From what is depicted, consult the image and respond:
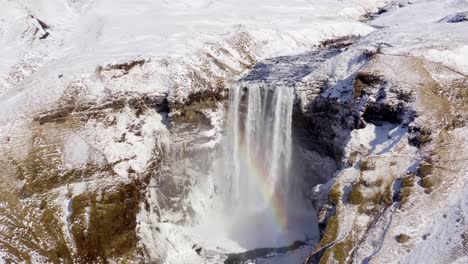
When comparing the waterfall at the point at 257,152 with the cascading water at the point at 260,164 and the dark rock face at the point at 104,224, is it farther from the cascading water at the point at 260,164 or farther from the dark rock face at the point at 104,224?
the dark rock face at the point at 104,224

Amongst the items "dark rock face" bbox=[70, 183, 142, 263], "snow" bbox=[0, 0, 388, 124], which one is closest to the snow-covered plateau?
"dark rock face" bbox=[70, 183, 142, 263]

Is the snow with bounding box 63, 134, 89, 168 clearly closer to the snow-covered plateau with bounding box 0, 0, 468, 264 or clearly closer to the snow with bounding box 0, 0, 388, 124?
the snow-covered plateau with bounding box 0, 0, 468, 264

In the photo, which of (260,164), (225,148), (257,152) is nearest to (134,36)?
(225,148)

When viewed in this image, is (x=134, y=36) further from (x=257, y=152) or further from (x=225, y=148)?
(x=257, y=152)

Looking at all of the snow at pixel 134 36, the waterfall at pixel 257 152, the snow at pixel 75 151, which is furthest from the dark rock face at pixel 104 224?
the waterfall at pixel 257 152

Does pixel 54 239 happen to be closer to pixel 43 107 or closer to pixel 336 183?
pixel 43 107

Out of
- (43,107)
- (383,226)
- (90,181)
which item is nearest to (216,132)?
(90,181)

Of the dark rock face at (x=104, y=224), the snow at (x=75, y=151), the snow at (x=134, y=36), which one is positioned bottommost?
the dark rock face at (x=104, y=224)
